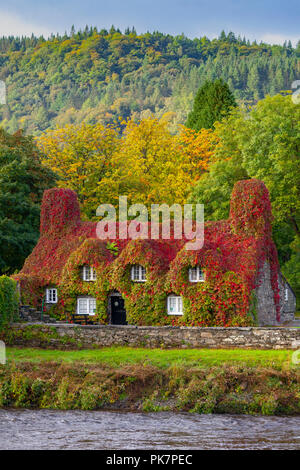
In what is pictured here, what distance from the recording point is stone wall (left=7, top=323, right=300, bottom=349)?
3238cm

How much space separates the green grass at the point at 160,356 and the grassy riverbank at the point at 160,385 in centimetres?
5

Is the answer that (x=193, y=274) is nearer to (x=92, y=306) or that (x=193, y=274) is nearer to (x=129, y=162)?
(x=92, y=306)

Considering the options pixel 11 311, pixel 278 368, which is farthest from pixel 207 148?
pixel 278 368

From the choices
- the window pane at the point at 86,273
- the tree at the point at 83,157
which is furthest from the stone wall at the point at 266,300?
the tree at the point at 83,157

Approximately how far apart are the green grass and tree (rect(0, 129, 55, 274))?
1737cm

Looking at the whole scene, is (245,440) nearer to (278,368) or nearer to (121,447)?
(121,447)

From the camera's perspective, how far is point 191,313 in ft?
125

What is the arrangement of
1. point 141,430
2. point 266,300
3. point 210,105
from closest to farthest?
point 141,430, point 266,300, point 210,105

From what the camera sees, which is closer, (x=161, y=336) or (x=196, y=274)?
(x=161, y=336)

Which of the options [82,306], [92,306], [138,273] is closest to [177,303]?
[138,273]

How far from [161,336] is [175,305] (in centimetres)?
543

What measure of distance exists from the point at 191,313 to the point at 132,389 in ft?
36.9

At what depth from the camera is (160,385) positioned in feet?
89.8
